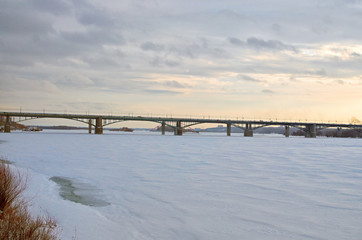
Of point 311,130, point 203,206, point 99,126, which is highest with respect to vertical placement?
point 99,126

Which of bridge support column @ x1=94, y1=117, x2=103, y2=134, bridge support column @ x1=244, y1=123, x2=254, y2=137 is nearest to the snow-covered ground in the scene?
bridge support column @ x1=94, y1=117, x2=103, y2=134

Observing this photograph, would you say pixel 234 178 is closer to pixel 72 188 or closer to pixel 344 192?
pixel 344 192

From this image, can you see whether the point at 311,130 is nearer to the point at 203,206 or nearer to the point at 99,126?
the point at 99,126

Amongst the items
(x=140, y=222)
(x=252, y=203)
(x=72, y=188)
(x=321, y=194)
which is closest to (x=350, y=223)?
(x=252, y=203)

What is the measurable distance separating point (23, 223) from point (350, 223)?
8.16m

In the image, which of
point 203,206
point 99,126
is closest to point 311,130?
point 99,126

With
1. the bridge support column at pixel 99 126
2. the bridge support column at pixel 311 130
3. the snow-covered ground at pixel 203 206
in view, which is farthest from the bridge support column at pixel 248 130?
the snow-covered ground at pixel 203 206

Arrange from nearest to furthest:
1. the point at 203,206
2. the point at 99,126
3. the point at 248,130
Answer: the point at 203,206
the point at 99,126
the point at 248,130

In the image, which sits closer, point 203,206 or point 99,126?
point 203,206

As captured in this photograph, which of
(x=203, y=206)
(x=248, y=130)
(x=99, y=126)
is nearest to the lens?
(x=203, y=206)

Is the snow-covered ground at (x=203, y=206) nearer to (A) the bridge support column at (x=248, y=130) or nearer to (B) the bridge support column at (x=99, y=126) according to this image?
→ (B) the bridge support column at (x=99, y=126)

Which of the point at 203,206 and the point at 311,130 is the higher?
the point at 311,130

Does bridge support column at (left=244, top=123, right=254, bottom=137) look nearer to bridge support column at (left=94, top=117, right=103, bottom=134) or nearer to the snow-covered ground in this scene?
bridge support column at (left=94, top=117, right=103, bottom=134)

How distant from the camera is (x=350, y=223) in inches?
384
